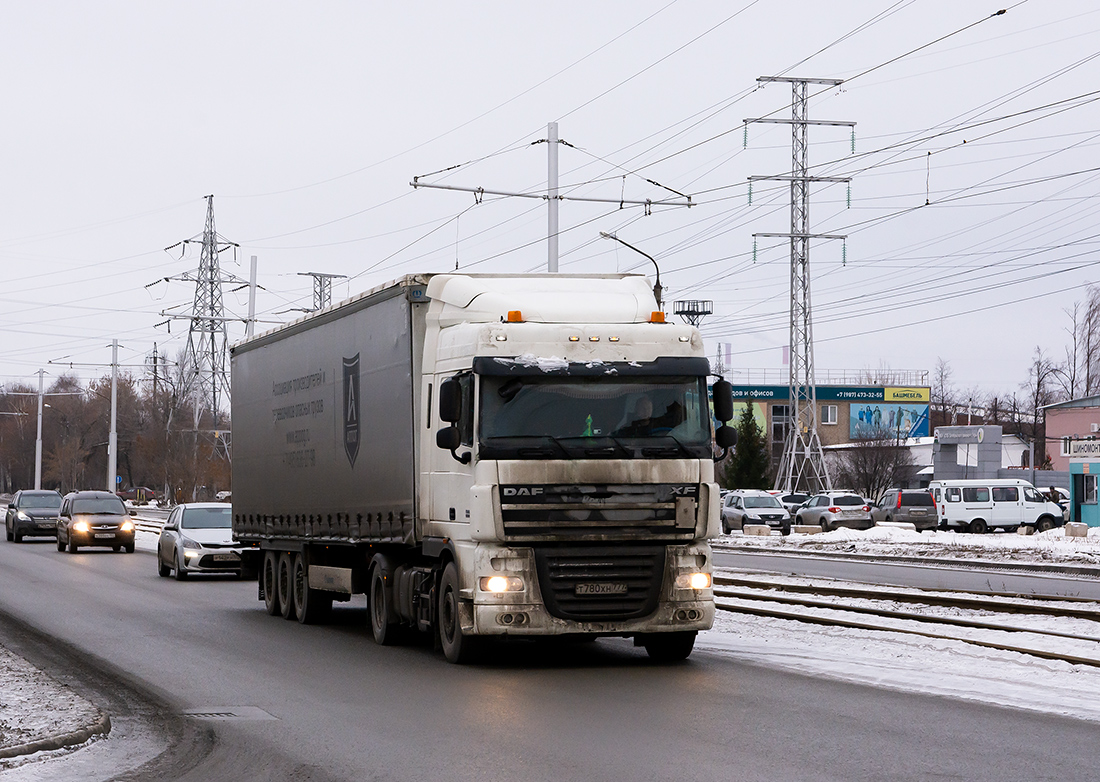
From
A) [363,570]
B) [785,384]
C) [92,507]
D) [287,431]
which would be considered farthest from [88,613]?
[785,384]

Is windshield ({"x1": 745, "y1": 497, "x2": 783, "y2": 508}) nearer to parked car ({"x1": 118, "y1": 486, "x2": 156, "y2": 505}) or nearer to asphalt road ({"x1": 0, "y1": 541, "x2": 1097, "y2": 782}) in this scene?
asphalt road ({"x1": 0, "y1": 541, "x2": 1097, "y2": 782})

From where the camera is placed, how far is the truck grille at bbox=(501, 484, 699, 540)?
1304cm

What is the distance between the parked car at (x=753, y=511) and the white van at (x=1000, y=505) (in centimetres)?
635

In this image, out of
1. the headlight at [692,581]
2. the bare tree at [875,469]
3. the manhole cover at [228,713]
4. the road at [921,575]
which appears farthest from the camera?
the bare tree at [875,469]

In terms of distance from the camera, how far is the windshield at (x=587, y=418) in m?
13.2

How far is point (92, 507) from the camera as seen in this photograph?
4062 cm

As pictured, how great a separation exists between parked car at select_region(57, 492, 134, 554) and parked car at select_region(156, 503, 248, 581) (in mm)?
10355

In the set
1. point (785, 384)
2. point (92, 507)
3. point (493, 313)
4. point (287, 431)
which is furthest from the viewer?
point (785, 384)

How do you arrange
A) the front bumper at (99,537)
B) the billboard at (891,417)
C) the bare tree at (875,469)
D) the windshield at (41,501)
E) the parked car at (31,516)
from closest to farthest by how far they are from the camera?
the front bumper at (99,537) → the parked car at (31,516) → the windshield at (41,501) → the bare tree at (875,469) → the billboard at (891,417)

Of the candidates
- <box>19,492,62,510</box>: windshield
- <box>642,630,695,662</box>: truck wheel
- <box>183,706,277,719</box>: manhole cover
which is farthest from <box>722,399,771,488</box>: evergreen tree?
<box>183,706,277,719</box>: manhole cover

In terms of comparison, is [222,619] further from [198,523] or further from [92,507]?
[92,507]

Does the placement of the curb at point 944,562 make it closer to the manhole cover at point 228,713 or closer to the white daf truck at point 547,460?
the white daf truck at point 547,460

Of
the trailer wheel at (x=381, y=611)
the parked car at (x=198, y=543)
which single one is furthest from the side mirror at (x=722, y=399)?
the parked car at (x=198, y=543)

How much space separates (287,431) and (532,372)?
712 centimetres
